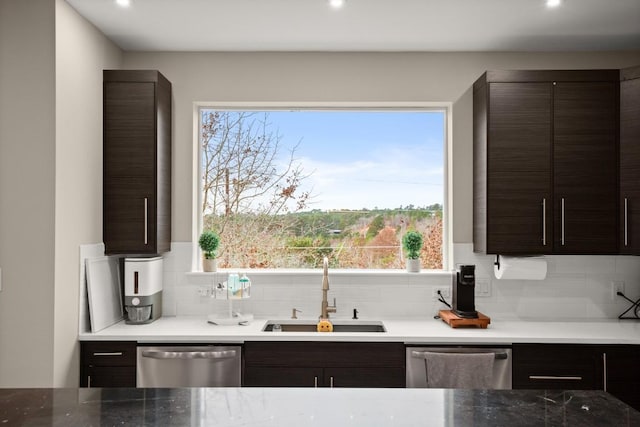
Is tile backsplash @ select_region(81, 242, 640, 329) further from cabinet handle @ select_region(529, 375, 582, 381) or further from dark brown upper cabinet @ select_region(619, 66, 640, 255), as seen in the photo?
cabinet handle @ select_region(529, 375, 582, 381)

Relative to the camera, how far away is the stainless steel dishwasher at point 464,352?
9.50ft

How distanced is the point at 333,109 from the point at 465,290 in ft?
5.04

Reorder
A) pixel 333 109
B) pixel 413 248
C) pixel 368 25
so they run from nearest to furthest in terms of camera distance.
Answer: pixel 368 25, pixel 413 248, pixel 333 109

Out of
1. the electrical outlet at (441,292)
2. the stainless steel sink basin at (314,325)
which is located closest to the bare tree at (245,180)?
the stainless steel sink basin at (314,325)

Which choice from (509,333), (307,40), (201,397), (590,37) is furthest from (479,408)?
(590,37)

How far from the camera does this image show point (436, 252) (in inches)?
145

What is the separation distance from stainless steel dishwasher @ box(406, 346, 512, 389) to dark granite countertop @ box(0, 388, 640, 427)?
49.4 inches

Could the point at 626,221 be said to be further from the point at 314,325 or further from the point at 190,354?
the point at 190,354

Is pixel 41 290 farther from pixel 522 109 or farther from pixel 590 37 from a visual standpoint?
pixel 590 37

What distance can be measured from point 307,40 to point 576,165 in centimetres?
187

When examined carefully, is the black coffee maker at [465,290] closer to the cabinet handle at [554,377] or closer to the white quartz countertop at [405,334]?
the white quartz countertop at [405,334]

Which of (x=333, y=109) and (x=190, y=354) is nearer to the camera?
(x=190, y=354)

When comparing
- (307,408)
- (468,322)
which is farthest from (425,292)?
(307,408)

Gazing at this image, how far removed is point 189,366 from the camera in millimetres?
2936
